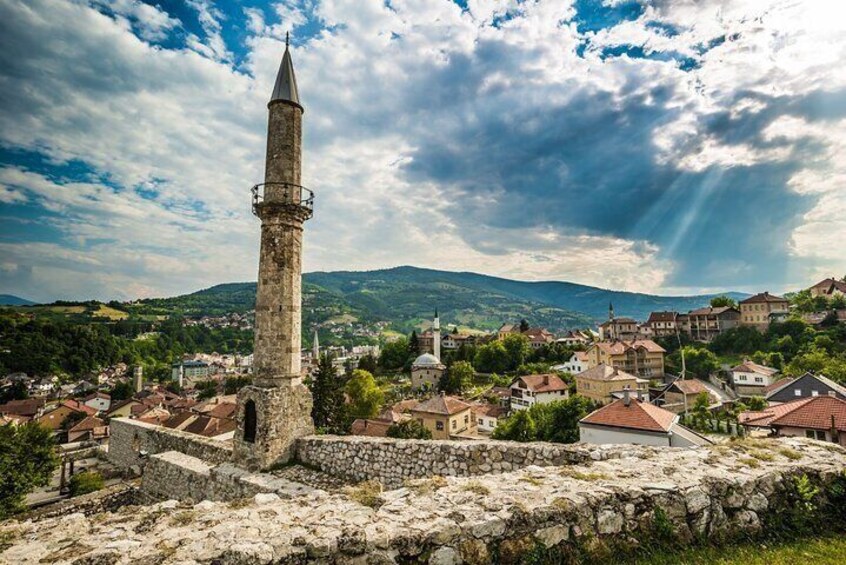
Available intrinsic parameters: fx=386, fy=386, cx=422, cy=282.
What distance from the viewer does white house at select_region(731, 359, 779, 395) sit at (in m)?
48.5

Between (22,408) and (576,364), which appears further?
(576,364)

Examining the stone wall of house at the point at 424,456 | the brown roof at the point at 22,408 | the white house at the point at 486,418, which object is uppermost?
the stone wall of house at the point at 424,456

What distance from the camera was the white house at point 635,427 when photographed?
48.4 feet

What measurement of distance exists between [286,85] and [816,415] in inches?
961

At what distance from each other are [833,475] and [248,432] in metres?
10.6

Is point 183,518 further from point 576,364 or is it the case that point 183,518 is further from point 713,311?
point 713,311

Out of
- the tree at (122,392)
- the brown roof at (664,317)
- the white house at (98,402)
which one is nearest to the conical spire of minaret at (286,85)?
the white house at (98,402)

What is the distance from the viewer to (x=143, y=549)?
3412mm

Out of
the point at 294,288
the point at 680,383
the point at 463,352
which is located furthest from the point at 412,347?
the point at 294,288

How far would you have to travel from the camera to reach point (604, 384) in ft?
153

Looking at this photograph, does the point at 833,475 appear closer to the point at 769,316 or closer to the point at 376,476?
the point at 376,476

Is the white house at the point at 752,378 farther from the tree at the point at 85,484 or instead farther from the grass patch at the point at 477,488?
the tree at the point at 85,484

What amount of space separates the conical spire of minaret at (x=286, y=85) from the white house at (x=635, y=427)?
1597 cm

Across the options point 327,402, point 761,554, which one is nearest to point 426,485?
point 761,554
